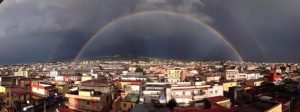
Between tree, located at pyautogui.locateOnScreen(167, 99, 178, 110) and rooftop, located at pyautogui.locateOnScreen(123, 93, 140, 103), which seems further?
tree, located at pyautogui.locateOnScreen(167, 99, 178, 110)

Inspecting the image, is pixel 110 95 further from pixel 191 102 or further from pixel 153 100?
pixel 191 102

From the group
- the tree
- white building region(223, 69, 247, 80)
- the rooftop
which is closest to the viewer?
the rooftop

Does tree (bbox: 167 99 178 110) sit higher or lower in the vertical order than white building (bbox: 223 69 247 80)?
lower

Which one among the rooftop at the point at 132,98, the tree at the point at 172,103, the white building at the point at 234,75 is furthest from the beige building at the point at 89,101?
the white building at the point at 234,75

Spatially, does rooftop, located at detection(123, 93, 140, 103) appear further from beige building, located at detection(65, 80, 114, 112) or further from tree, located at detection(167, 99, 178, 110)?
tree, located at detection(167, 99, 178, 110)

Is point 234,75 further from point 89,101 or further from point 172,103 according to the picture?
point 89,101

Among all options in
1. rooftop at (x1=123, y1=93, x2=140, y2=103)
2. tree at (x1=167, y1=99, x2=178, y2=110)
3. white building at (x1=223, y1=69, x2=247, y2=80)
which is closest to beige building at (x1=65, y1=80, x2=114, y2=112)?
rooftop at (x1=123, y1=93, x2=140, y2=103)

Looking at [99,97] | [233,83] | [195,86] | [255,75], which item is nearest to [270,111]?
[99,97]

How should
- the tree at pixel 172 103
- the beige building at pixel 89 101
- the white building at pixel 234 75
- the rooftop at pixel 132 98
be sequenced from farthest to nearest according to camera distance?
the white building at pixel 234 75
the tree at pixel 172 103
the rooftop at pixel 132 98
the beige building at pixel 89 101

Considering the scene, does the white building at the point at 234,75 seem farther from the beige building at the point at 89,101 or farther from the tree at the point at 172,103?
the beige building at the point at 89,101

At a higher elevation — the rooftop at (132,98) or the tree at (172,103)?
the rooftop at (132,98)

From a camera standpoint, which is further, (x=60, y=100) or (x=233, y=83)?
(x=233, y=83)
